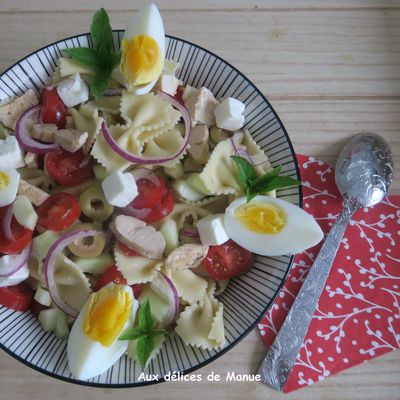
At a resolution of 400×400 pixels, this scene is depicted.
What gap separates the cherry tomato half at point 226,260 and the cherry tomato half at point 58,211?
0.56m

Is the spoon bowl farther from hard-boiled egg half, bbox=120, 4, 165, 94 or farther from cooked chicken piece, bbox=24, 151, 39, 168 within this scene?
cooked chicken piece, bbox=24, 151, 39, 168

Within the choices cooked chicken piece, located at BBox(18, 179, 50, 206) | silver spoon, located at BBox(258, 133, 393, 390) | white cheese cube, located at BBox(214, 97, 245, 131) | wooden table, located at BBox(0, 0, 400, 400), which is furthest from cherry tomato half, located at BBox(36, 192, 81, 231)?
silver spoon, located at BBox(258, 133, 393, 390)

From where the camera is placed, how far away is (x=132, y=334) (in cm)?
164

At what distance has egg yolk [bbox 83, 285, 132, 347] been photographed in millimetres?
1601

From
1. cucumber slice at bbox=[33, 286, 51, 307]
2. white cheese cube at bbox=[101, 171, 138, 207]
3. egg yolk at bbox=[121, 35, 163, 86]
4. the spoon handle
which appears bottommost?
the spoon handle

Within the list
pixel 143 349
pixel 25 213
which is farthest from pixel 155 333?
pixel 25 213

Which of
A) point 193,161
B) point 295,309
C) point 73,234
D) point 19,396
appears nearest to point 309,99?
point 193,161

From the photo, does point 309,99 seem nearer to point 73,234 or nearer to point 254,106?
point 254,106

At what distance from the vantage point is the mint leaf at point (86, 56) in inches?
72.6

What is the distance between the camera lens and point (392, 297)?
2051 mm

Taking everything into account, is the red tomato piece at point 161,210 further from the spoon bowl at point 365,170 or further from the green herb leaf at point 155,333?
the spoon bowl at point 365,170

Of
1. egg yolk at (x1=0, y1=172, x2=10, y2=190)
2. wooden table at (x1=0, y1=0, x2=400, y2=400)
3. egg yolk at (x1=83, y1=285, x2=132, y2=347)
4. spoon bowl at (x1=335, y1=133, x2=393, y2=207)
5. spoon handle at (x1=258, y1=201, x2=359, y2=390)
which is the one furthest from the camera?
wooden table at (x1=0, y1=0, x2=400, y2=400)

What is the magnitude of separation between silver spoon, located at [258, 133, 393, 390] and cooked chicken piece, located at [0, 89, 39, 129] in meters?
1.38

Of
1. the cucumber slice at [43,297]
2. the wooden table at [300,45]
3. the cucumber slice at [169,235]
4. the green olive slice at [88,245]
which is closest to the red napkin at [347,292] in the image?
the wooden table at [300,45]
